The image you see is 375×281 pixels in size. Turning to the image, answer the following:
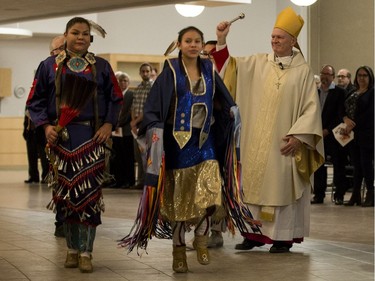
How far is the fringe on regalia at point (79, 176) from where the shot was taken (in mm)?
5730

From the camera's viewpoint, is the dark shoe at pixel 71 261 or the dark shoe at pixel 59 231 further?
the dark shoe at pixel 59 231

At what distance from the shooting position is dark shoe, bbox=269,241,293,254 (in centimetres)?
676

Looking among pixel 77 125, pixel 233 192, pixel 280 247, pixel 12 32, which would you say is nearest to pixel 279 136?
pixel 280 247

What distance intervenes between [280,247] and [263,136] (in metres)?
0.77

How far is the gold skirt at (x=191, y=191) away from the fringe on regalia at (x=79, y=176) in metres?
0.40

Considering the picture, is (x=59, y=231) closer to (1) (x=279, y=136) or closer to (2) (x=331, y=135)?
(1) (x=279, y=136)

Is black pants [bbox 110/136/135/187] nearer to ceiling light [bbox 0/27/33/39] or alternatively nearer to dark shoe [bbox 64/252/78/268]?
ceiling light [bbox 0/27/33/39]

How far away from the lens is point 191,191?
5.70 m

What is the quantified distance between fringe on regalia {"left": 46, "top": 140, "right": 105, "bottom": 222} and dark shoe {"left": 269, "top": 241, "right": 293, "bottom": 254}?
4.90 feet

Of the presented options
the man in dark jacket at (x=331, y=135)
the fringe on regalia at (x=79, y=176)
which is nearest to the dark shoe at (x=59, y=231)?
the fringe on regalia at (x=79, y=176)

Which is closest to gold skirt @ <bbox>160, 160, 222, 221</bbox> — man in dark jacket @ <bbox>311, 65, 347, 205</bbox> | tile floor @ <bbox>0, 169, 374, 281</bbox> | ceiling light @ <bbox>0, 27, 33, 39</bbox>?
tile floor @ <bbox>0, 169, 374, 281</bbox>

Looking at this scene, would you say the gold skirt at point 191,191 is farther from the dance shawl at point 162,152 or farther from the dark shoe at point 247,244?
the dark shoe at point 247,244

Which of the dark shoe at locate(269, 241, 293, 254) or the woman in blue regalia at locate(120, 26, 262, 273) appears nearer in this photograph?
the woman in blue regalia at locate(120, 26, 262, 273)

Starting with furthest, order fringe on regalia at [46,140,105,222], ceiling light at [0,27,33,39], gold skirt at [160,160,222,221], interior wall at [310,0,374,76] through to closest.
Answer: interior wall at [310,0,374,76] → ceiling light at [0,27,33,39] → fringe on regalia at [46,140,105,222] → gold skirt at [160,160,222,221]
